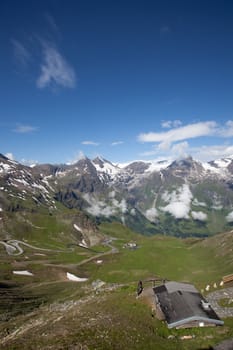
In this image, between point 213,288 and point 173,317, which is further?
point 213,288

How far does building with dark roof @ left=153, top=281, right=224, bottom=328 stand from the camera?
42.3 meters

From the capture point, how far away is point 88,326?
1714 inches

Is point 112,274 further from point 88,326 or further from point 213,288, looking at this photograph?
point 88,326

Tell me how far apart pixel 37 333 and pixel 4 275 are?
384 ft

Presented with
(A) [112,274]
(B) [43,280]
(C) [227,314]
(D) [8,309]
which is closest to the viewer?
(C) [227,314]

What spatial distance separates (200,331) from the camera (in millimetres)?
40969

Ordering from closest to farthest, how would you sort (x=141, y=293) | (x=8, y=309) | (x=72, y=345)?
(x=72, y=345) < (x=141, y=293) < (x=8, y=309)

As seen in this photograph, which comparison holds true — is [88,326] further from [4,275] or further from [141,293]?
[4,275]

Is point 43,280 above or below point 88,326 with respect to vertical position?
below

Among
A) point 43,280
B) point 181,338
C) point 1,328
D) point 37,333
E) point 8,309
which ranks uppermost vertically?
point 181,338

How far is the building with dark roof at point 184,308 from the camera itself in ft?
139

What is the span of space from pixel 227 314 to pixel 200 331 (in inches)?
317

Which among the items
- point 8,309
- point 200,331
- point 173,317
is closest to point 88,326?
point 173,317

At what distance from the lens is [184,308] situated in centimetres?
4550
